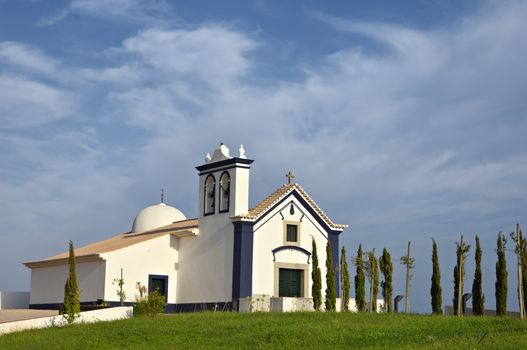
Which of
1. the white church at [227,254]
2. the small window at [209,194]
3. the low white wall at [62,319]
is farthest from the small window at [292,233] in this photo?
the low white wall at [62,319]

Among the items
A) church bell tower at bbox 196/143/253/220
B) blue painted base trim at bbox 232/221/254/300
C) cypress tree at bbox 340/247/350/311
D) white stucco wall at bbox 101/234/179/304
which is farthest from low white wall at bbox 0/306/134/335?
cypress tree at bbox 340/247/350/311

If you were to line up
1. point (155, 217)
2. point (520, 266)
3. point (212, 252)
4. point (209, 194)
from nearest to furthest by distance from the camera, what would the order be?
point (520, 266), point (212, 252), point (209, 194), point (155, 217)

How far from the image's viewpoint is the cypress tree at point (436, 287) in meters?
38.8

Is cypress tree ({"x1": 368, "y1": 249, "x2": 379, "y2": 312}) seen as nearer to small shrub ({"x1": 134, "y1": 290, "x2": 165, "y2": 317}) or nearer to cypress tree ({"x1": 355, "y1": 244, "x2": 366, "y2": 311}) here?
cypress tree ({"x1": 355, "y1": 244, "x2": 366, "y2": 311})

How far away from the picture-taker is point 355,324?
29281 mm

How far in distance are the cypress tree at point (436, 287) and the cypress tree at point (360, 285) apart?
3.46 metres

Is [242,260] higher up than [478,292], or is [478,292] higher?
[242,260]

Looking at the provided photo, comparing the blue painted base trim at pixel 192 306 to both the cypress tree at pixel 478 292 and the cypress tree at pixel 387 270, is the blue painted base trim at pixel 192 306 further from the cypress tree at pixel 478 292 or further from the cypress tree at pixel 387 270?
the cypress tree at pixel 478 292

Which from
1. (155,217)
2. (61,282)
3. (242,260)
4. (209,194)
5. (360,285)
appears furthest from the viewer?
(155,217)

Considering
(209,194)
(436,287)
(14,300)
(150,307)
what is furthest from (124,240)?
(436,287)

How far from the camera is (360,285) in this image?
41.1 meters

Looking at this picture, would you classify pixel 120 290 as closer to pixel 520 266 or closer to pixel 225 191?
pixel 225 191

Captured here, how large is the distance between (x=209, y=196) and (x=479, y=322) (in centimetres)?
1871

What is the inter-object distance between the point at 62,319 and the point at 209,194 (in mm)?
12143
